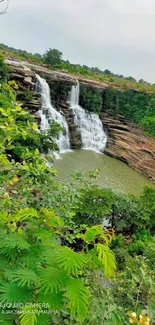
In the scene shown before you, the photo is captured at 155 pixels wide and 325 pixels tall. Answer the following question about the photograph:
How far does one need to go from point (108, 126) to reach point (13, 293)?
17957mm

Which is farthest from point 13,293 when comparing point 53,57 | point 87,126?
point 53,57

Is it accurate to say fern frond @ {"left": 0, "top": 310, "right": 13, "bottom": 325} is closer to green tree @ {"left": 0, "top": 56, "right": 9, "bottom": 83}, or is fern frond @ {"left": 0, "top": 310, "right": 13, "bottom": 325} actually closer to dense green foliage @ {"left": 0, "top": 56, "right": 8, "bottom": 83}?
green tree @ {"left": 0, "top": 56, "right": 9, "bottom": 83}

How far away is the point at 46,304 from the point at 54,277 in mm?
106

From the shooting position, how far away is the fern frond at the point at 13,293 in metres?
0.97

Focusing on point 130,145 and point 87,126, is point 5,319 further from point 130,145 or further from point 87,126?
point 87,126

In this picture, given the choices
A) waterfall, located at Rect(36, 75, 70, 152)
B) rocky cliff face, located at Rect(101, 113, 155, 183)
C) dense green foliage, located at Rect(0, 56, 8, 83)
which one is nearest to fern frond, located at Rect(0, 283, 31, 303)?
dense green foliage, located at Rect(0, 56, 8, 83)

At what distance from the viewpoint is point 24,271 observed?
3.38ft

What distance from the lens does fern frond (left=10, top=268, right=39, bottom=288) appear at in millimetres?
994

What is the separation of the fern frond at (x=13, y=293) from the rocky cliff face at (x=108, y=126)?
13.9 meters

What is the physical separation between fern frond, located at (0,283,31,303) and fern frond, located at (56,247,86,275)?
0.17 m

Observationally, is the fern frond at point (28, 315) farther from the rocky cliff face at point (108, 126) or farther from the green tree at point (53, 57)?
the green tree at point (53, 57)

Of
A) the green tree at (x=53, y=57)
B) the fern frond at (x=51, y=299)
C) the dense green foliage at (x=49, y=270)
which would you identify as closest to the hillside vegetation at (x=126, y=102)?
the green tree at (x=53, y=57)

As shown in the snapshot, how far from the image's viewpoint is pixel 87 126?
17438mm

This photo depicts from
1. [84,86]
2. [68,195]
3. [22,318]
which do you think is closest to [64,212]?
[68,195]
